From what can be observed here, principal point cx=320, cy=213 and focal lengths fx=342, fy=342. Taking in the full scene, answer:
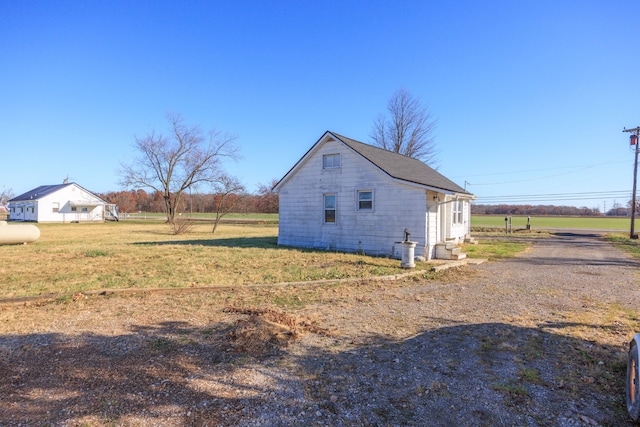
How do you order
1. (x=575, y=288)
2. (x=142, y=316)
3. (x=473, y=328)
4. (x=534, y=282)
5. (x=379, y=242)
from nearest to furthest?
(x=473, y=328) → (x=142, y=316) → (x=575, y=288) → (x=534, y=282) → (x=379, y=242)

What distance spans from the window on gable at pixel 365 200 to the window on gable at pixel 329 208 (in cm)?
130

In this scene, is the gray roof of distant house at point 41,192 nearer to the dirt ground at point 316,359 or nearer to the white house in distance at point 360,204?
the white house in distance at point 360,204

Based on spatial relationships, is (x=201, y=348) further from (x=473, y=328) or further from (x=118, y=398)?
(x=473, y=328)

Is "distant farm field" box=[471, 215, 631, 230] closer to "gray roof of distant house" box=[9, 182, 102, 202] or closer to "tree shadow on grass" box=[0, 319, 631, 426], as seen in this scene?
"tree shadow on grass" box=[0, 319, 631, 426]

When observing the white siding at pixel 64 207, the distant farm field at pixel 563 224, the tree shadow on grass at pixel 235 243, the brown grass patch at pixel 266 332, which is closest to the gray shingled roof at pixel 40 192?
the white siding at pixel 64 207

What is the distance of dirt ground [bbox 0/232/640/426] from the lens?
307 centimetres

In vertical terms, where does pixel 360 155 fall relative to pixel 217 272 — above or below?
above

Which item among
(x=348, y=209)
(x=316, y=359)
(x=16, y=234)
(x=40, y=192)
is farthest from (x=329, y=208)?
(x=40, y=192)

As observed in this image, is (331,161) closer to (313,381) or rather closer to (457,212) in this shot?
(457,212)

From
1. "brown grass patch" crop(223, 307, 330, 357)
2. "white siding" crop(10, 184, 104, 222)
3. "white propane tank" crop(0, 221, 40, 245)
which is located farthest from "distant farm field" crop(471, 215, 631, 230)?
"white siding" crop(10, 184, 104, 222)

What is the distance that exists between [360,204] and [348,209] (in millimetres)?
585

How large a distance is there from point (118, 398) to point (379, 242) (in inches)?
464

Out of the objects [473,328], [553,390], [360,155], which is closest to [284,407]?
[553,390]

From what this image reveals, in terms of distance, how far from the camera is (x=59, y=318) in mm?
5754
